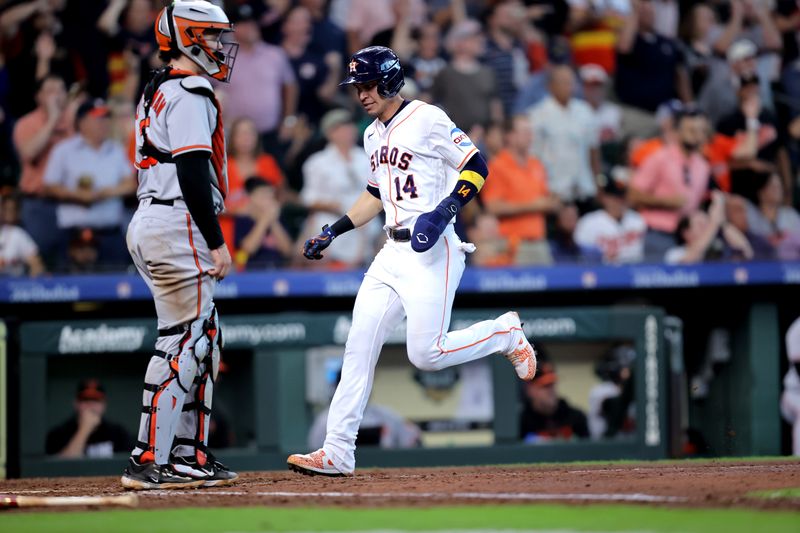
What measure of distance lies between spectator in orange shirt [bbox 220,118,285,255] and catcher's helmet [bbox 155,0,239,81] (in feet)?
15.1

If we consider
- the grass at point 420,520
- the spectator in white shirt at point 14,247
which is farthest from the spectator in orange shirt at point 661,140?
the grass at point 420,520

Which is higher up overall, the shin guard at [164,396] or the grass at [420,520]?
the shin guard at [164,396]

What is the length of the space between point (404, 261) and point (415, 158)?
48cm

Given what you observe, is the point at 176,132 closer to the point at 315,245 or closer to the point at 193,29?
the point at 193,29

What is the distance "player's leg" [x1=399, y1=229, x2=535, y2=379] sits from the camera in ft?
19.4

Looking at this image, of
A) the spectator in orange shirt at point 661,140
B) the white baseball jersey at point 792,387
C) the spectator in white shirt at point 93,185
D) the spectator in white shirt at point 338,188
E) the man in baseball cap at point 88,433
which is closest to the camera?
the man in baseball cap at point 88,433

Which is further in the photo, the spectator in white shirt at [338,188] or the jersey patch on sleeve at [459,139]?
the spectator in white shirt at [338,188]

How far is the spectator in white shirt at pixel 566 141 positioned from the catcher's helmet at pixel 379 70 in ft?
16.4

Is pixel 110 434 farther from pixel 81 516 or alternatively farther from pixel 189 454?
pixel 81 516

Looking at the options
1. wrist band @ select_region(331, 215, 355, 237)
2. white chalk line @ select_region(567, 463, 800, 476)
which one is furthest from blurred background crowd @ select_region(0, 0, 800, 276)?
white chalk line @ select_region(567, 463, 800, 476)

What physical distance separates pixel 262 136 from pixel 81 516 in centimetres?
655

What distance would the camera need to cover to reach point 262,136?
10.9 meters

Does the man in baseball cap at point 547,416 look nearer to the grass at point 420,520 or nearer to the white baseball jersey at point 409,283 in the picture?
the white baseball jersey at point 409,283

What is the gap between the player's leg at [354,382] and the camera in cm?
595
